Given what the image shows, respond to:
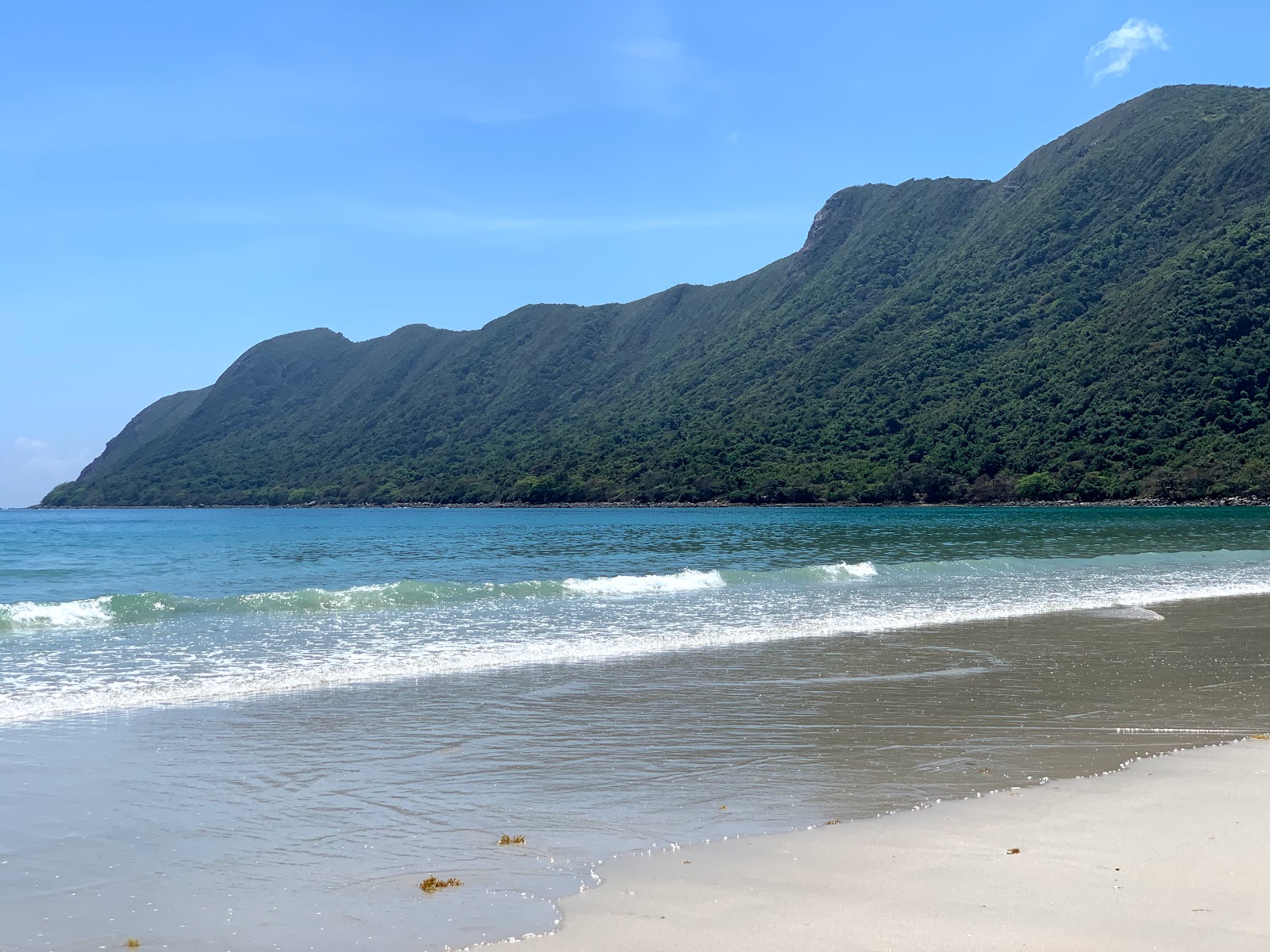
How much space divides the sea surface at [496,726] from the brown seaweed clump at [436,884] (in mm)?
86

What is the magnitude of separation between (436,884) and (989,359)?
13395cm

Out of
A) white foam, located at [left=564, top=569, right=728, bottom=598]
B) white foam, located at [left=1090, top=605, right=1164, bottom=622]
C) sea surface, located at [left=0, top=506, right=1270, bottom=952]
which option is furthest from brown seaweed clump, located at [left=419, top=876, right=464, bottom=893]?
white foam, located at [left=564, top=569, right=728, bottom=598]

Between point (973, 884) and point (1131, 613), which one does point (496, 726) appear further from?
point (1131, 613)

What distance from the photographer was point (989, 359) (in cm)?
12988

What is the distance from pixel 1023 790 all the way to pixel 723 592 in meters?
17.4

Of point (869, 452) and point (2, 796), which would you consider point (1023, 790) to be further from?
point (869, 452)

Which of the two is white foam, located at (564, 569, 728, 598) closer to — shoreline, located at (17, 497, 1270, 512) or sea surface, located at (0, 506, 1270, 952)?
sea surface, located at (0, 506, 1270, 952)

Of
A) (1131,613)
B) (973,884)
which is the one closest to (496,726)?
(973,884)

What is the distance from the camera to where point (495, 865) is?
230 inches

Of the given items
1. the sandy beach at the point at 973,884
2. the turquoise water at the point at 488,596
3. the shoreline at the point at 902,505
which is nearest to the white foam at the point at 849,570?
the turquoise water at the point at 488,596

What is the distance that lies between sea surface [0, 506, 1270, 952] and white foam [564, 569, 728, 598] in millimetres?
204

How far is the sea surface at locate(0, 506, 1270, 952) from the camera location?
18.3 feet

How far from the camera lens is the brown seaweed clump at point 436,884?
5.41m

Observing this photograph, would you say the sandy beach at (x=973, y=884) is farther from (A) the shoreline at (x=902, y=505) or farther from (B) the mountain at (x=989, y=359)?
(B) the mountain at (x=989, y=359)
